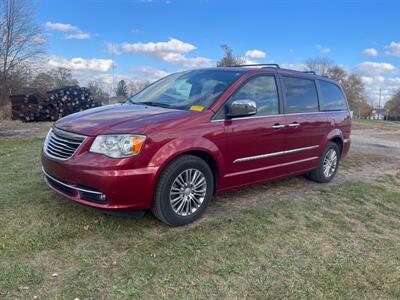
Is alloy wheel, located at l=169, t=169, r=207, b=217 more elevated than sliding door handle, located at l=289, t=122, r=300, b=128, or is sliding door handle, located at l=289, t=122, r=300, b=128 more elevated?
sliding door handle, located at l=289, t=122, r=300, b=128

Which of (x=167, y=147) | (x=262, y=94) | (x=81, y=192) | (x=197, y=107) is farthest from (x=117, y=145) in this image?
(x=262, y=94)

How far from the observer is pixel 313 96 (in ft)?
18.9

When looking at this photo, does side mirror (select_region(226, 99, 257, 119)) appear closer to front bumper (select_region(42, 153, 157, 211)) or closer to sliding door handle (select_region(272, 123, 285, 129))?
sliding door handle (select_region(272, 123, 285, 129))

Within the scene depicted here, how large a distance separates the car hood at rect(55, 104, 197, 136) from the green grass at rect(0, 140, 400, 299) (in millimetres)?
1000

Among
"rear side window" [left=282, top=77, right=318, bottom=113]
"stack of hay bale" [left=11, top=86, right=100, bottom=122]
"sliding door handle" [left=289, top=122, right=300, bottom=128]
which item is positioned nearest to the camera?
"sliding door handle" [left=289, top=122, right=300, bottom=128]

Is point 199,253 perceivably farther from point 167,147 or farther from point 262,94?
point 262,94

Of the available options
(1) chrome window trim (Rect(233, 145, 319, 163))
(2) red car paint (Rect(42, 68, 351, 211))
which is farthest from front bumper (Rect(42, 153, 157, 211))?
(1) chrome window trim (Rect(233, 145, 319, 163))

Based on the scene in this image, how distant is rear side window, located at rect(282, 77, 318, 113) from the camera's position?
5.19m

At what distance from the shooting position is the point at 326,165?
6.20 meters

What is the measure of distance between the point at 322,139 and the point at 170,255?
3.58m

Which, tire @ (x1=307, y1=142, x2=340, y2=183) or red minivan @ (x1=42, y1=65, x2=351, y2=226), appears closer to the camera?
red minivan @ (x1=42, y1=65, x2=351, y2=226)

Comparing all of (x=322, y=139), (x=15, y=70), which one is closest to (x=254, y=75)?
(x=322, y=139)

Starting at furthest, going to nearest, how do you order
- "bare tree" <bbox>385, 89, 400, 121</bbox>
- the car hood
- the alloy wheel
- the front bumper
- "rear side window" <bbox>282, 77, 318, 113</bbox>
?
"bare tree" <bbox>385, 89, 400, 121</bbox>
"rear side window" <bbox>282, 77, 318, 113</bbox>
the alloy wheel
the car hood
the front bumper

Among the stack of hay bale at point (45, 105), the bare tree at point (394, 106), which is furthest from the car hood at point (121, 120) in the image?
the bare tree at point (394, 106)
